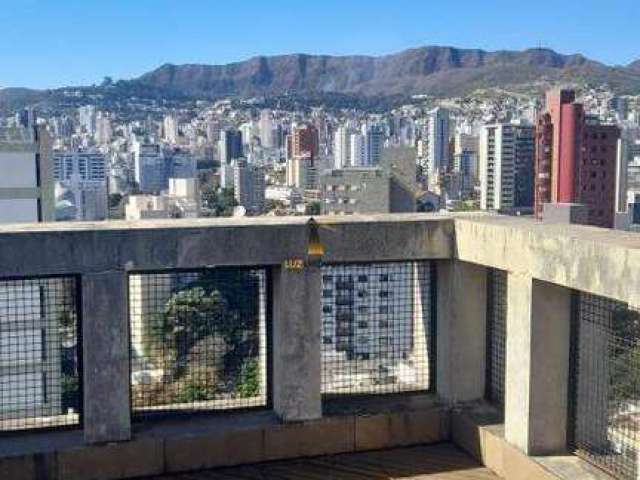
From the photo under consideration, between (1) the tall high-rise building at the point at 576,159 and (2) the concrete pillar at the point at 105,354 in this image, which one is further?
(1) the tall high-rise building at the point at 576,159

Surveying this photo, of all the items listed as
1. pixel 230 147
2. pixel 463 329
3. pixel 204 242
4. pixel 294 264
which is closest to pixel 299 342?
pixel 294 264

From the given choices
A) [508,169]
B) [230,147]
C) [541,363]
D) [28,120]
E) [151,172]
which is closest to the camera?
[541,363]

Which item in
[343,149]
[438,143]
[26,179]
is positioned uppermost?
[438,143]

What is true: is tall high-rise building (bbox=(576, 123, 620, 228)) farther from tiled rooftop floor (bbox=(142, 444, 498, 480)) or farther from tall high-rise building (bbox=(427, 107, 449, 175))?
tall high-rise building (bbox=(427, 107, 449, 175))

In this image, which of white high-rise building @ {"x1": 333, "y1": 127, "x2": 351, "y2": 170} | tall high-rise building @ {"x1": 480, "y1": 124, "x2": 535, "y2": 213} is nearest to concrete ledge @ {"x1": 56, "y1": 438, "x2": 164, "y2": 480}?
tall high-rise building @ {"x1": 480, "y1": 124, "x2": 535, "y2": 213}

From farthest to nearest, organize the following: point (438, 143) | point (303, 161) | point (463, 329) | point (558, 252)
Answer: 1. point (438, 143)
2. point (303, 161)
3. point (463, 329)
4. point (558, 252)

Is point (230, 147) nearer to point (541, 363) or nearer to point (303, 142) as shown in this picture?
point (303, 142)

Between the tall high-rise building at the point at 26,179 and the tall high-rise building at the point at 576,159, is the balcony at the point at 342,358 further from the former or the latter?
the tall high-rise building at the point at 576,159

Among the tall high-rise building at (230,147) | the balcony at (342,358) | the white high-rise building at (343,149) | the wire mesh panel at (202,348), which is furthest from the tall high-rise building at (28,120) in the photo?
the tall high-rise building at (230,147)
